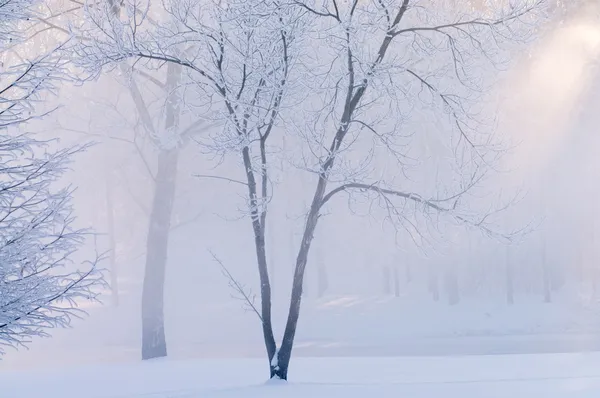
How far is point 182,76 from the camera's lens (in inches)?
647

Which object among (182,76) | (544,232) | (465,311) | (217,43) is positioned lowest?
(465,311)

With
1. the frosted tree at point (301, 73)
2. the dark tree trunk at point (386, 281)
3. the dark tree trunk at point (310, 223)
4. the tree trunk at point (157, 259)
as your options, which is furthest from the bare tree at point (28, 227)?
the dark tree trunk at point (386, 281)

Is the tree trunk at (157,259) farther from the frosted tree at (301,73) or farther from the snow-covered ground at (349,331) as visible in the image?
the snow-covered ground at (349,331)

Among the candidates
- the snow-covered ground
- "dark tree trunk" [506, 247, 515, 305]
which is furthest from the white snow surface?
"dark tree trunk" [506, 247, 515, 305]

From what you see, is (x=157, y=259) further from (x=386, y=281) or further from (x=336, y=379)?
(x=386, y=281)

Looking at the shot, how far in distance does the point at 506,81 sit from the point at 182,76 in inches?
542

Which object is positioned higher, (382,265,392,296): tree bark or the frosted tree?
the frosted tree

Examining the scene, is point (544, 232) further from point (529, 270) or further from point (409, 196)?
point (409, 196)

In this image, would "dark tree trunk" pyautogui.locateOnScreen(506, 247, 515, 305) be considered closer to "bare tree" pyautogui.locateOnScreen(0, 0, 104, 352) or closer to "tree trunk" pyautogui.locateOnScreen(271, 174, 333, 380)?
"tree trunk" pyautogui.locateOnScreen(271, 174, 333, 380)

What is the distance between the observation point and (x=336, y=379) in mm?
10914

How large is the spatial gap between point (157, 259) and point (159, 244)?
1.20 ft

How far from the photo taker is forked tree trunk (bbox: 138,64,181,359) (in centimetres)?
1673

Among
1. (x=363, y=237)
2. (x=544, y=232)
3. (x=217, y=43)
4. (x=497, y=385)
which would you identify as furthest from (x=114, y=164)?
(x=497, y=385)

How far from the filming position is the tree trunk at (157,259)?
16.9m
